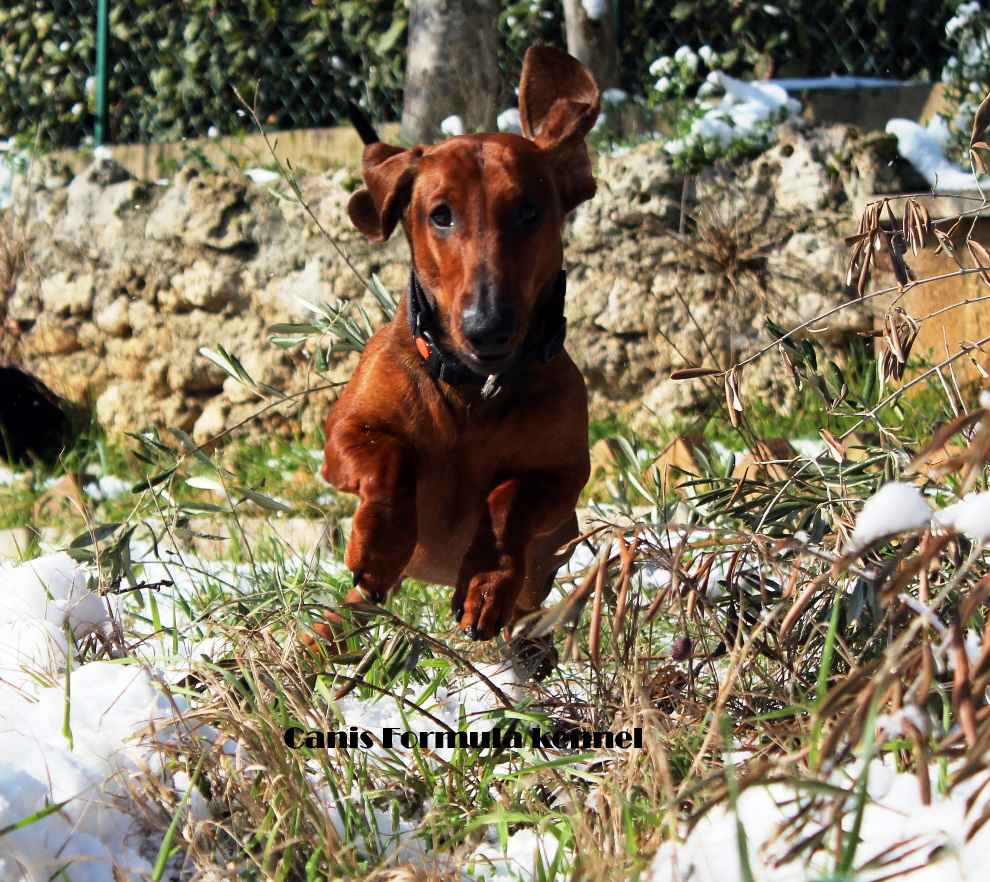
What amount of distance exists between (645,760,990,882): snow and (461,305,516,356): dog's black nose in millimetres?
695

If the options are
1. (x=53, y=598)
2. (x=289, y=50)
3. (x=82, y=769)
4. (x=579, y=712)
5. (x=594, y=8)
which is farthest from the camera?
(x=289, y=50)

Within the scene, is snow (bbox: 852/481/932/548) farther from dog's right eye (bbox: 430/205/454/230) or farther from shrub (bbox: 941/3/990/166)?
shrub (bbox: 941/3/990/166)

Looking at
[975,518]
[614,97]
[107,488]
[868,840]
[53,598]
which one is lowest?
[107,488]

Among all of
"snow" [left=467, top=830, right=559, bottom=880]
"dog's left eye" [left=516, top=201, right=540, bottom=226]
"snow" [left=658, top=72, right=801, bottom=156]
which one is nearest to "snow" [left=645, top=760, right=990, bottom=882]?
"snow" [left=467, top=830, right=559, bottom=880]

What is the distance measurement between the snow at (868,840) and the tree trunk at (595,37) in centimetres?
482

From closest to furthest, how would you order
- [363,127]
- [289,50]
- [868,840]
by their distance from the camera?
1. [868,840]
2. [363,127]
3. [289,50]

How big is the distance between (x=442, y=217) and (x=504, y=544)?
51 centimetres

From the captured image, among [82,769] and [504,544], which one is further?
[504,544]

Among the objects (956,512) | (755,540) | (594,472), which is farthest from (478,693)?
(594,472)

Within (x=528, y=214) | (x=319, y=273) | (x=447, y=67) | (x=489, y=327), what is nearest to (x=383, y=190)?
(x=528, y=214)

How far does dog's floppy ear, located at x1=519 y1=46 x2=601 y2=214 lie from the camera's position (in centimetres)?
205

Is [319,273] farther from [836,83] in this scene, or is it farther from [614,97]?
[836,83]

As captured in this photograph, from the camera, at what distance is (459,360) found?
2.01m

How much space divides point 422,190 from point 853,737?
1097 mm
